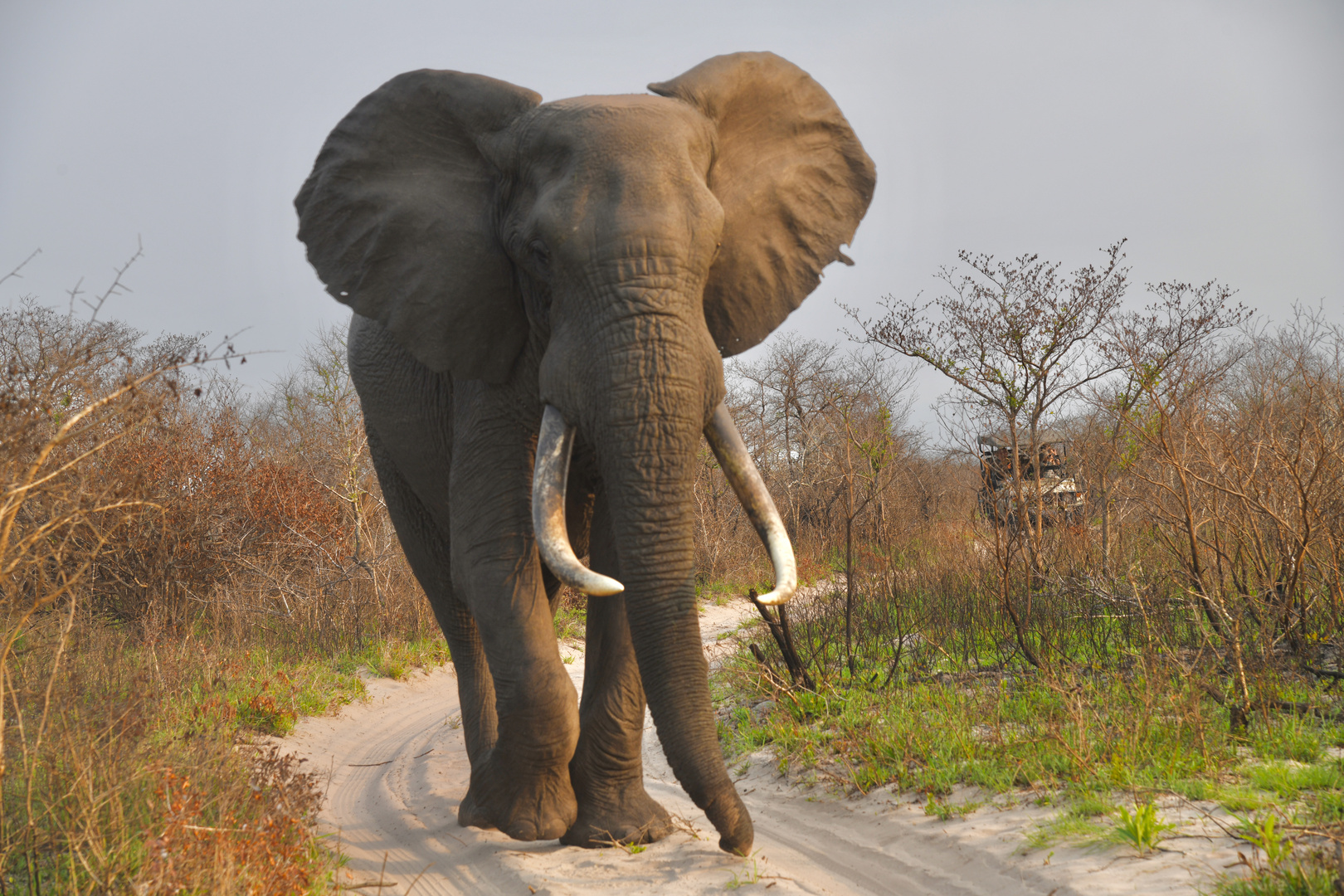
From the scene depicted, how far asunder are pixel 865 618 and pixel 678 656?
18.4 ft

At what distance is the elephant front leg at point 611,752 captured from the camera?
14.9 feet

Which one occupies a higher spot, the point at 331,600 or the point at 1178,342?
the point at 1178,342

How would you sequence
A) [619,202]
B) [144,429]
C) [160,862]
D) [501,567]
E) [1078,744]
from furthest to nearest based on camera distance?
[144,429]
[1078,744]
[501,567]
[619,202]
[160,862]

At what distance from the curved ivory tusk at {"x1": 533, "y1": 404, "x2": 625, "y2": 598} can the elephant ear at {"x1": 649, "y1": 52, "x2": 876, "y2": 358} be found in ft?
3.42

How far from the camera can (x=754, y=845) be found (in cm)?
448

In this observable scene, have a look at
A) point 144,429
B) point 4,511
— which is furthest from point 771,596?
point 144,429

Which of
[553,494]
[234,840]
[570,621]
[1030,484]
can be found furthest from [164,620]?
[1030,484]

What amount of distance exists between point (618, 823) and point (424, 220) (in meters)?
2.98

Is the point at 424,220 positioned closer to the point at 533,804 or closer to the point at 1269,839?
the point at 533,804

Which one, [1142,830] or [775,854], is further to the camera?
[775,854]

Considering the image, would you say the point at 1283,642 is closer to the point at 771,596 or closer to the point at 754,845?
the point at 754,845

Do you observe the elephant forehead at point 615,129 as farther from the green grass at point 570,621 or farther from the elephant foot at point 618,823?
the green grass at point 570,621

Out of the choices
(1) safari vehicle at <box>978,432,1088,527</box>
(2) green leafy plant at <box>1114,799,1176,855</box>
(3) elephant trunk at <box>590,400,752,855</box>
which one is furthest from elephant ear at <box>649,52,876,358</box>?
(1) safari vehicle at <box>978,432,1088,527</box>

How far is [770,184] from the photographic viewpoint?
4.68m
